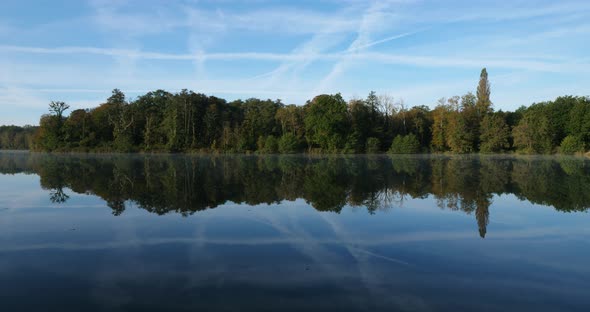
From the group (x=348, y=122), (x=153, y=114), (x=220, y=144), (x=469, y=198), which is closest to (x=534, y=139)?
(x=348, y=122)

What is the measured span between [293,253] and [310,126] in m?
62.5

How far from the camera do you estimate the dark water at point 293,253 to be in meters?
5.75

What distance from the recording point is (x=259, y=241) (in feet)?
29.5

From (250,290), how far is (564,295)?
14.6ft

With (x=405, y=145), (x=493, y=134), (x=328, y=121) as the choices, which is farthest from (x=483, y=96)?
(x=328, y=121)

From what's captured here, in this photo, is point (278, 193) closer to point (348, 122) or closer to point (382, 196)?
point (382, 196)

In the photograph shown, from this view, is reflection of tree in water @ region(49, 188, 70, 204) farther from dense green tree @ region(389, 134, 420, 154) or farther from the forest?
dense green tree @ region(389, 134, 420, 154)

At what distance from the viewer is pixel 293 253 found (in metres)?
8.02

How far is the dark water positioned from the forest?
54613 millimetres

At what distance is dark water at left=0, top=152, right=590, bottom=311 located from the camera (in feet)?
18.9

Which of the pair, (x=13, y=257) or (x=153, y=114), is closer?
(x=13, y=257)

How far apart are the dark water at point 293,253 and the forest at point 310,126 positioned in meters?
54.6

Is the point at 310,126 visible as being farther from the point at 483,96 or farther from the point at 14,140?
the point at 14,140

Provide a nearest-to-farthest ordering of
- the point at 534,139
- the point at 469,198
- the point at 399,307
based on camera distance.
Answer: the point at 399,307 < the point at 469,198 < the point at 534,139
